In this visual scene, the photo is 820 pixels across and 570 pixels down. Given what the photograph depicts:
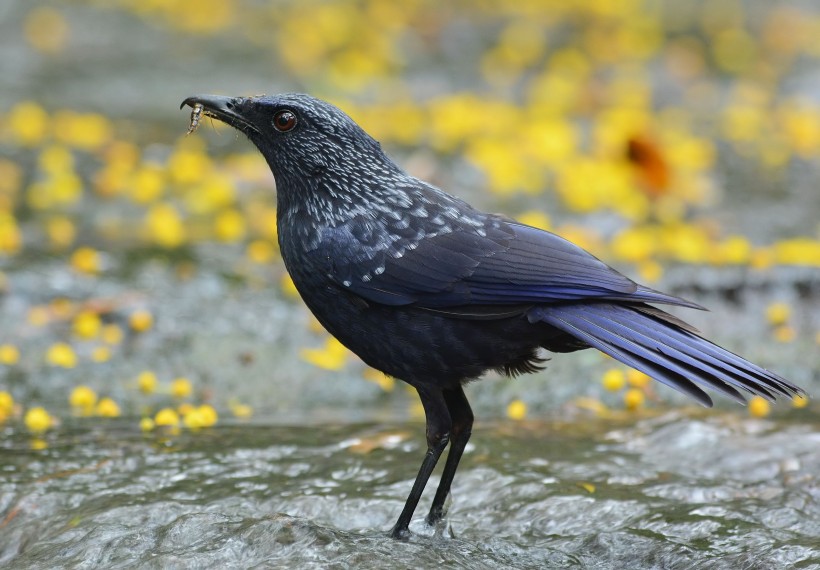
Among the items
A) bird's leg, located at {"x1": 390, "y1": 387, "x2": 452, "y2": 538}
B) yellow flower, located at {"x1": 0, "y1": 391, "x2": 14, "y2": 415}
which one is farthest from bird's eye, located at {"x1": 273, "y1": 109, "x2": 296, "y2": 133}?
yellow flower, located at {"x1": 0, "y1": 391, "x2": 14, "y2": 415}

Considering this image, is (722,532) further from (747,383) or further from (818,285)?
(818,285)

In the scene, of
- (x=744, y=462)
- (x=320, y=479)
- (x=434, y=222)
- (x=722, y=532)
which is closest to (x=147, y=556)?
(x=320, y=479)

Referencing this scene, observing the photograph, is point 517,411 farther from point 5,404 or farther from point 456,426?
point 5,404

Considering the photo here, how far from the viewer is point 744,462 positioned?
4.88m

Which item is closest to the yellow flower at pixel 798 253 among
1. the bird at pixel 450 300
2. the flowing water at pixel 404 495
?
the flowing water at pixel 404 495

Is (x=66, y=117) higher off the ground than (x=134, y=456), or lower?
higher

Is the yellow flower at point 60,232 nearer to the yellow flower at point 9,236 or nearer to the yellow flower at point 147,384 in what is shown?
the yellow flower at point 9,236

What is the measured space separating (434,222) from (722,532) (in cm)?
158

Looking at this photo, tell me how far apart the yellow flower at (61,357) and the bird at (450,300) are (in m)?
2.24

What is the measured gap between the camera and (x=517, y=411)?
5891 mm

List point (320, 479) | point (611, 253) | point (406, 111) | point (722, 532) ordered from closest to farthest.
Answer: point (722, 532) → point (320, 479) → point (611, 253) → point (406, 111)

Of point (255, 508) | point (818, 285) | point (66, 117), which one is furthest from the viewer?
point (66, 117)

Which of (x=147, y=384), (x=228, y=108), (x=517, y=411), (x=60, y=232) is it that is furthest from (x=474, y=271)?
(x=60, y=232)

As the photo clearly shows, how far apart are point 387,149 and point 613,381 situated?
4.01m
